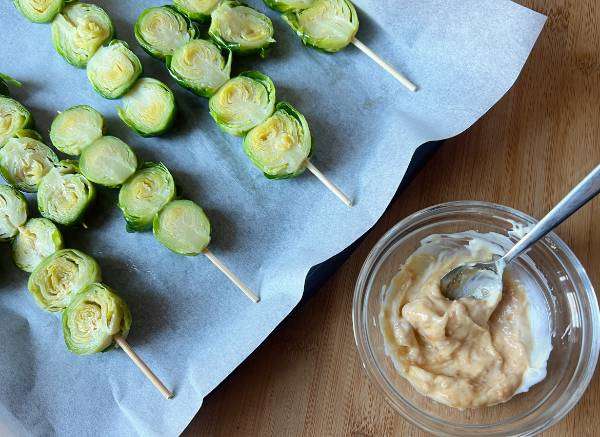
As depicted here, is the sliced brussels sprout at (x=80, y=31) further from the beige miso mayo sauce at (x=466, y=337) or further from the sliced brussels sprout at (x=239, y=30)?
the beige miso mayo sauce at (x=466, y=337)

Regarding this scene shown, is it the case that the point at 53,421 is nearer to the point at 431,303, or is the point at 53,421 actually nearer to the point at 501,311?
the point at 431,303

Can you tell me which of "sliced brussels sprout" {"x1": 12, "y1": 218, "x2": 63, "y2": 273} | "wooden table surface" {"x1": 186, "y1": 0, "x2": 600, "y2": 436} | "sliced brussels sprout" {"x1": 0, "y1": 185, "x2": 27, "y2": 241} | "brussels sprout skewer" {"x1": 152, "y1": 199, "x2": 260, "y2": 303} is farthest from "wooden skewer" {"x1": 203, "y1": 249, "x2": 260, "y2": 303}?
"sliced brussels sprout" {"x1": 0, "y1": 185, "x2": 27, "y2": 241}

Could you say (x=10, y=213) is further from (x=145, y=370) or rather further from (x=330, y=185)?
(x=330, y=185)

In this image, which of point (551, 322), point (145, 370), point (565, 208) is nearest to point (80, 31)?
point (145, 370)

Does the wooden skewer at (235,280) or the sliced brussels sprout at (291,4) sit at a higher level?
the sliced brussels sprout at (291,4)

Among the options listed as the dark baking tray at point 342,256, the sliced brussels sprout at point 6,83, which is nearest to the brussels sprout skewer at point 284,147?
the dark baking tray at point 342,256

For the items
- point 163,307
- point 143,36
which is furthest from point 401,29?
point 163,307
